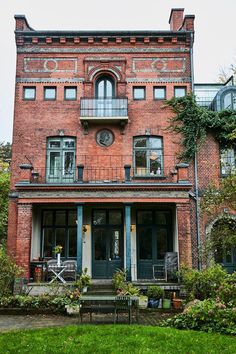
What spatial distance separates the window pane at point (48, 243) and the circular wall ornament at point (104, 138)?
5028 millimetres

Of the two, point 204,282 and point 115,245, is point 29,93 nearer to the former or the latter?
point 115,245

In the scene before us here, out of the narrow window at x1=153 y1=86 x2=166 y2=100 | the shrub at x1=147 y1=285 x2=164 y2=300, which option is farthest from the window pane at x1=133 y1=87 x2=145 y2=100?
the shrub at x1=147 y1=285 x2=164 y2=300

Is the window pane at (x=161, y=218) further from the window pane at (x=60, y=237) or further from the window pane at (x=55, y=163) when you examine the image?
the window pane at (x=55, y=163)

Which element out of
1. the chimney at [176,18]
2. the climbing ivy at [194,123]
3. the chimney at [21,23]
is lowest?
the climbing ivy at [194,123]

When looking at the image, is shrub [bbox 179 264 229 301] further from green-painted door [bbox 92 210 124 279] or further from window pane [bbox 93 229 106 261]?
window pane [bbox 93 229 106 261]

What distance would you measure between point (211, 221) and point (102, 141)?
262 inches

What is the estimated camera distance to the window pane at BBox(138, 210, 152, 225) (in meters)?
19.1

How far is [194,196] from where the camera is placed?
18.8 metres

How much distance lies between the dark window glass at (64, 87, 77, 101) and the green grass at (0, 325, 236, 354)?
13050 mm

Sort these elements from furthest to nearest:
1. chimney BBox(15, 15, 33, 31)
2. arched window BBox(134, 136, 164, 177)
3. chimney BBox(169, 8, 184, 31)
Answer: chimney BBox(169, 8, 184, 31), chimney BBox(15, 15, 33, 31), arched window BBox(134, 136, 164, 177)

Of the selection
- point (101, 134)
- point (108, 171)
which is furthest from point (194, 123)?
point (108, 171)

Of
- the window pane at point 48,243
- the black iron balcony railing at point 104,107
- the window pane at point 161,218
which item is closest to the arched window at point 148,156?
the black iron balcony railing at point 104,107

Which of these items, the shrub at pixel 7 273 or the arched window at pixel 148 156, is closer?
the shrub at pixel 7 273

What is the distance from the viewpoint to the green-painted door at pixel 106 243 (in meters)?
18.4
